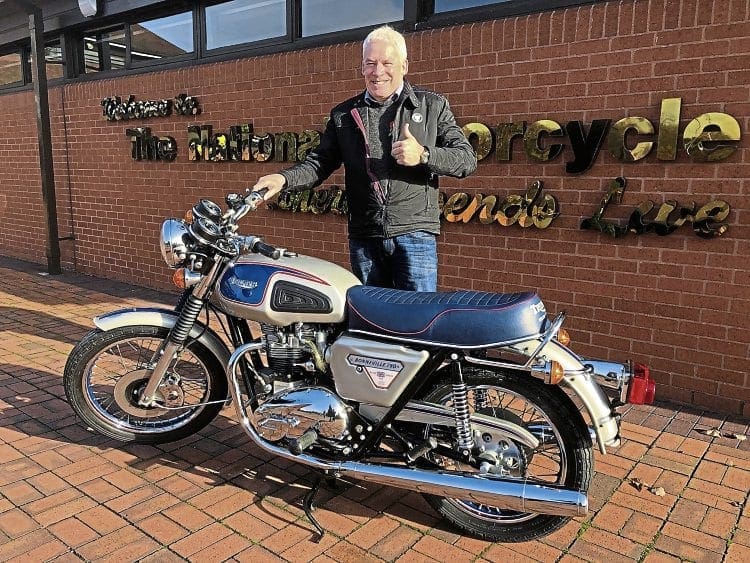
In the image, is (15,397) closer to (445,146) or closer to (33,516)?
(33,516)

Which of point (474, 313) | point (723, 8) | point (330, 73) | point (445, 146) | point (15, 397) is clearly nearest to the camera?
point (474, 313)

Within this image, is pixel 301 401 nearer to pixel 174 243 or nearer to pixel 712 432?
pixel 174 243

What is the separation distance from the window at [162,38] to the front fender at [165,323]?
4.58 m

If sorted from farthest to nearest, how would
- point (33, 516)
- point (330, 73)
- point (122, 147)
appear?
point (122, 147) → point (330, 73) → point (33, 516)

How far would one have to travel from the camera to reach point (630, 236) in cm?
414

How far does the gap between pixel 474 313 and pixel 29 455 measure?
7.99 ft

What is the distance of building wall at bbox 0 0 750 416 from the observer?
3.80 metres

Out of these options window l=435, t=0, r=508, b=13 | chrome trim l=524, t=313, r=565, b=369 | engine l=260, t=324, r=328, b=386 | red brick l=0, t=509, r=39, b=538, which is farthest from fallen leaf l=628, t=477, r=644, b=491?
window l=435, t=0, r=508, b=13

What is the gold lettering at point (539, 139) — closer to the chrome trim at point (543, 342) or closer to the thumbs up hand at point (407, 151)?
the thumbs up hand at point (407, 151)

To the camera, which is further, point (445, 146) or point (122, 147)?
point (122, 147)

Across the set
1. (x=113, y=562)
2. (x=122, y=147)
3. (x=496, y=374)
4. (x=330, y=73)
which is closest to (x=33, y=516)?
(x=113, y=562)

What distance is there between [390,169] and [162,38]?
17.5 feet

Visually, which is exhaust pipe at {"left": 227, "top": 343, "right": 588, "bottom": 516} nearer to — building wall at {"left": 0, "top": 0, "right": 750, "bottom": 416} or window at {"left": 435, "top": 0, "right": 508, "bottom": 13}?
building wall at {"left": 0, "top": 0, "right": 750, "bottom": 416}

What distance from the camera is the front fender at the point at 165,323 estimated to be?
3141 millimetres
